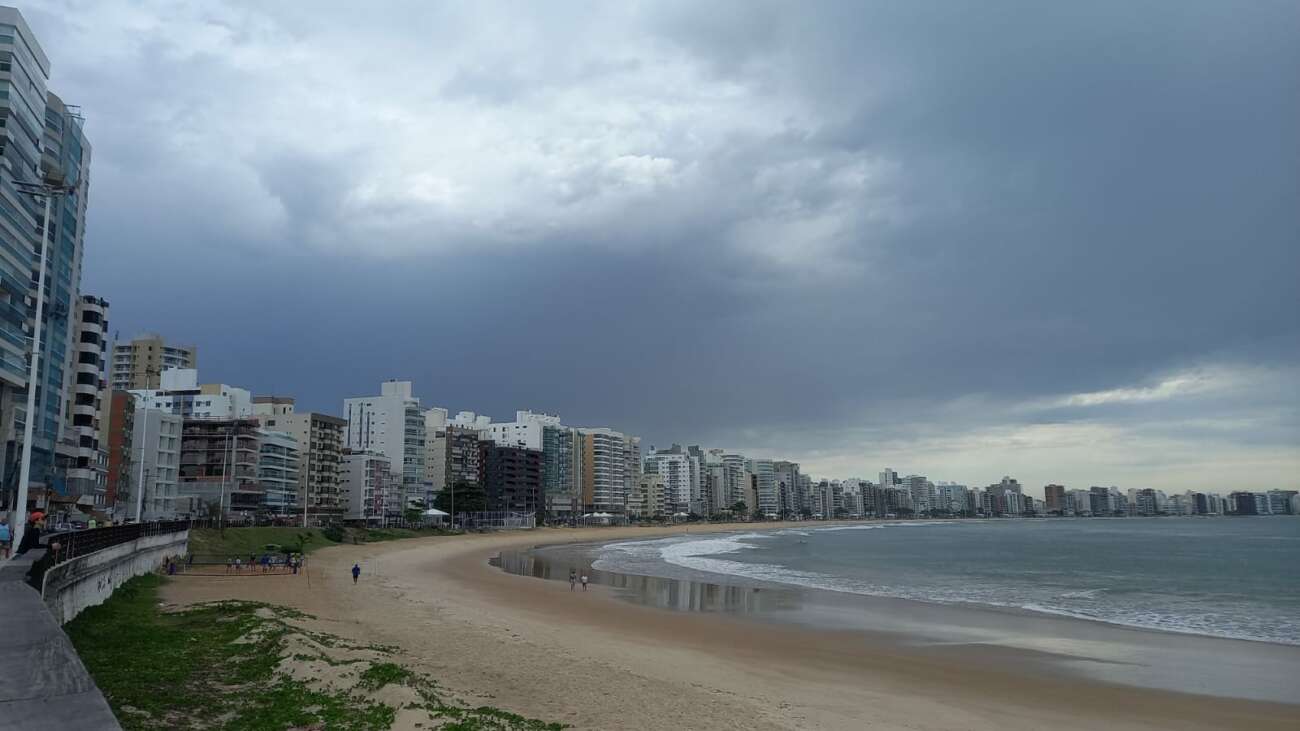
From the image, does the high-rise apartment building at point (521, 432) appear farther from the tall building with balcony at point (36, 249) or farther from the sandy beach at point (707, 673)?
the sandy beach at point (707, 673)

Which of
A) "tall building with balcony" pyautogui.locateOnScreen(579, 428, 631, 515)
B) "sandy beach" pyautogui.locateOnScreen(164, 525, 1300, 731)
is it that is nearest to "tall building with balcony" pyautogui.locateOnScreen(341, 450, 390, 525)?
"tall building with balcony" pyautogui.locateOnScreen(579, 428, 631, 515)

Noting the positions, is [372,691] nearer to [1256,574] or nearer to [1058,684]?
[1058,684]

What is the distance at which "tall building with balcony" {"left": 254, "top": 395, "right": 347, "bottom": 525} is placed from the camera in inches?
4343

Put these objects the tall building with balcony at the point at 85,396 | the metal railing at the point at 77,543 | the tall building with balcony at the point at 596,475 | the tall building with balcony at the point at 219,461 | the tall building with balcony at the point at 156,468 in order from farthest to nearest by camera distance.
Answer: the tall building with balcony at the point at 596,475
the tall building with balcony at the point at 219,461
the tall building with balcony at the point at 156,468
the tall building with balcony at the point at 85,396
the metal railing at the point at 77,543

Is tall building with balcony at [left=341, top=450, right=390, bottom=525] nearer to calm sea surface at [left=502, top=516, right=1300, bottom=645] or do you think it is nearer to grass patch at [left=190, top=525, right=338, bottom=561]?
grass patch at [left=190, top=525, right=338, bottom=561]

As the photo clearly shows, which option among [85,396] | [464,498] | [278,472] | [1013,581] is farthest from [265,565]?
[464,498]

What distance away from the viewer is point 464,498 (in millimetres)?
131000

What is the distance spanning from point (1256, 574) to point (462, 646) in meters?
61.3

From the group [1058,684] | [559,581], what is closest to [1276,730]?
[1058,684]

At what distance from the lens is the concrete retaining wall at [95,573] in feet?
57.6

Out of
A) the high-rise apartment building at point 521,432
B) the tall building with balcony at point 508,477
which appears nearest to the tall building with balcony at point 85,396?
the tall building with balcony at point 508,477

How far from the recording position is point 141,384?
148m

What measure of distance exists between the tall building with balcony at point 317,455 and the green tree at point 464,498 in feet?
62.7

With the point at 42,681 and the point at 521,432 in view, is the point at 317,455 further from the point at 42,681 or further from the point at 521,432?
the point at 42,681
